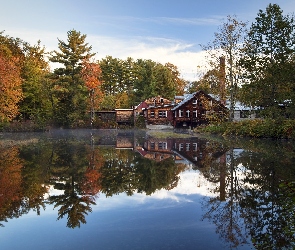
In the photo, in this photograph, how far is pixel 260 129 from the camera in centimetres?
2736

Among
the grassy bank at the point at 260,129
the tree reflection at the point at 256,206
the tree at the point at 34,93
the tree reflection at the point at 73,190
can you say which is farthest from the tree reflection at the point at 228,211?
the tree at the point at 34,93

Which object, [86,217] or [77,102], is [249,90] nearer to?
[86,217]

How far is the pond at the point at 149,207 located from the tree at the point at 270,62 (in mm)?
14932

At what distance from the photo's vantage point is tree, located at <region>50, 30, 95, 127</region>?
54.3 metres

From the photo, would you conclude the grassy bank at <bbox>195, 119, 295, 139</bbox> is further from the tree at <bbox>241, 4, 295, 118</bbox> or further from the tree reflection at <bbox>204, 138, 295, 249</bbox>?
the tree reflection at <bbox>204, 138, 295, 249</bbox>

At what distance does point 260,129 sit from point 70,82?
3769 cm

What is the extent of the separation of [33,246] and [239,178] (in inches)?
268

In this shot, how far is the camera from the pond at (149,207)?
5000mm

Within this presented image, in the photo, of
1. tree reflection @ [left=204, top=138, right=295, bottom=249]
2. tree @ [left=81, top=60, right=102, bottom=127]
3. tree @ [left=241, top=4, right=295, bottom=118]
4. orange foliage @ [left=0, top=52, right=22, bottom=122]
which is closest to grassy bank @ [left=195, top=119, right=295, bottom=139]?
tree @ [left=241, top=4, right=295, bottom=118]

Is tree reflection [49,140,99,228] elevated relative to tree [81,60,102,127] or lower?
lower

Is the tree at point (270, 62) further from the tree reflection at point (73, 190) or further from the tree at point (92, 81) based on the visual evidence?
Answer: the tree at point (92, 81)

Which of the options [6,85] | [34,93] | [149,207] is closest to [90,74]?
[34,93]

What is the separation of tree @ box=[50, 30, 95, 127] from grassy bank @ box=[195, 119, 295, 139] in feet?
94.5

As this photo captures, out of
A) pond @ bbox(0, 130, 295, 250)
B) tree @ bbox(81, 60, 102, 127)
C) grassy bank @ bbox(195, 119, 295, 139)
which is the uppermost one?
tree @ bbox(81, 60, 102, 127)
